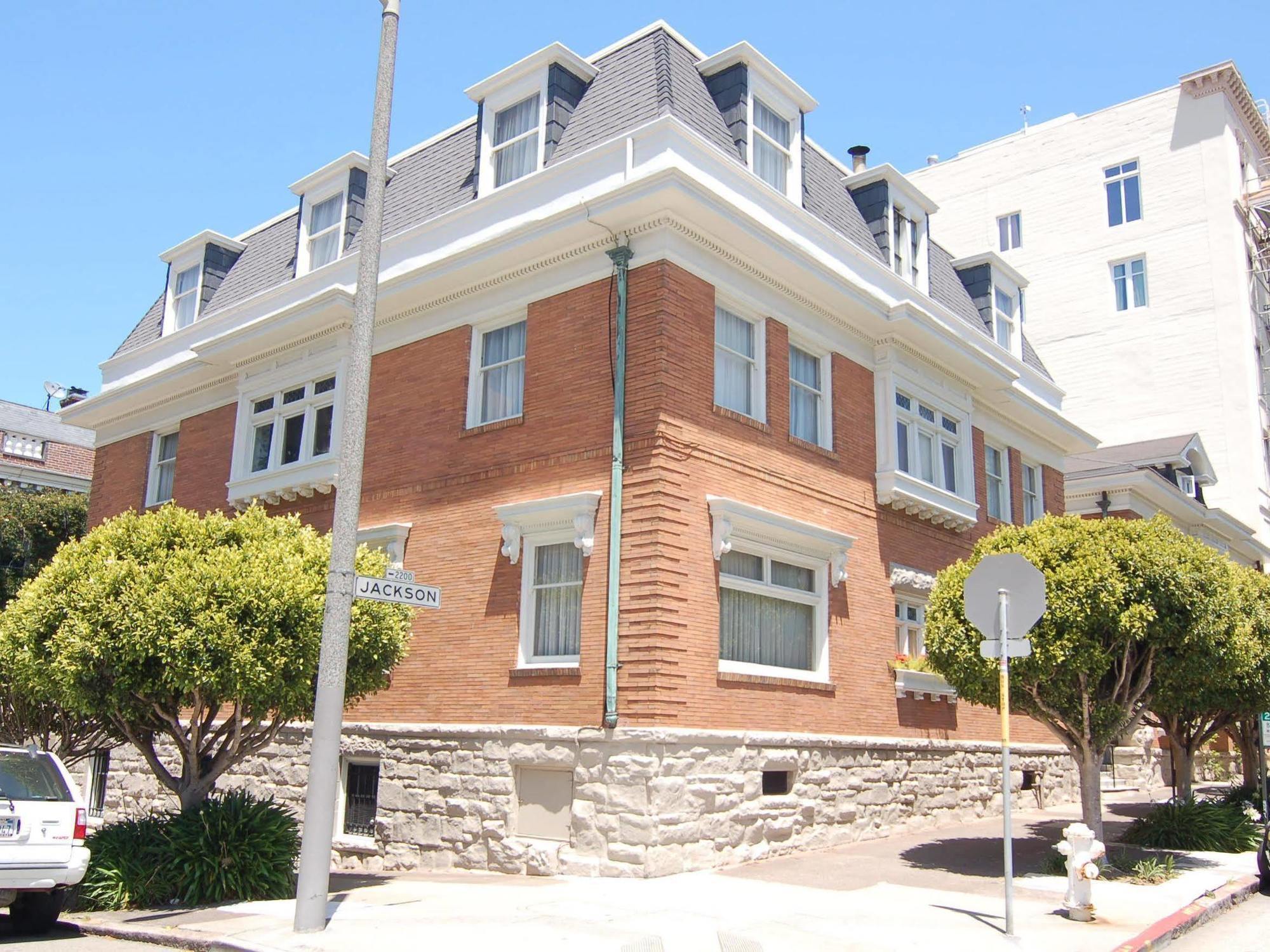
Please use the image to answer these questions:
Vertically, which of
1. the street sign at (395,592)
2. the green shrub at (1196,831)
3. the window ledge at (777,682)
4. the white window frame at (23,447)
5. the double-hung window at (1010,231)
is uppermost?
the double-hung window at (1010,231)

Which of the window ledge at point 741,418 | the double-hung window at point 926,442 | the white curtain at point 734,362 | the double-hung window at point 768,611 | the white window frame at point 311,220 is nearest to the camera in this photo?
the double-hung window at point 768,611

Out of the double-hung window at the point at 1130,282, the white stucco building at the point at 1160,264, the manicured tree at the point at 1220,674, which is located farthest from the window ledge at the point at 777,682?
the double-hung window at the point at 1130,282

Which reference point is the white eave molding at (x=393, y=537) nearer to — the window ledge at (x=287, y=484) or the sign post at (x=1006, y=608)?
the window ledge at (x=287, y=484)

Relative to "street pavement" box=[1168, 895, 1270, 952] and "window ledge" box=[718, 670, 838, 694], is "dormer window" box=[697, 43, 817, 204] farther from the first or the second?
"street pavement" box=[1168, 895, 1270, 952]

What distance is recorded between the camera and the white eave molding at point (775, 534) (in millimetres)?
14867

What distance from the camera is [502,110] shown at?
18359mm

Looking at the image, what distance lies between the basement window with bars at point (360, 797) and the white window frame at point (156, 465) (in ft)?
29.0

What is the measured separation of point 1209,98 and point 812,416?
28614mm

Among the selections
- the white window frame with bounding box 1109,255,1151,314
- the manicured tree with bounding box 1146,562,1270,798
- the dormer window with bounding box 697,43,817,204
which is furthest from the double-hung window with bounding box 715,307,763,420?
the white window frame with bounding box 1109,255,1151,314

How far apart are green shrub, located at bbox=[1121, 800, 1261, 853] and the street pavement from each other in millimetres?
3493

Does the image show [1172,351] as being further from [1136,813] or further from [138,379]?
[138,379]

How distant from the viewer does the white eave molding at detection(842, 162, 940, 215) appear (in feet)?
66.7

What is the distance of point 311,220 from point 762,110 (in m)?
9.20

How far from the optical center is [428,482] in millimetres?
17406
